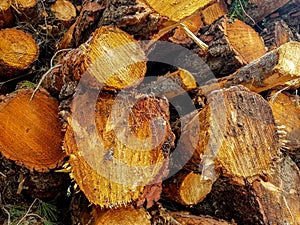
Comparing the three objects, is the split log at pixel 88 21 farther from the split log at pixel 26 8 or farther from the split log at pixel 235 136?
the split log at pixel 235 136

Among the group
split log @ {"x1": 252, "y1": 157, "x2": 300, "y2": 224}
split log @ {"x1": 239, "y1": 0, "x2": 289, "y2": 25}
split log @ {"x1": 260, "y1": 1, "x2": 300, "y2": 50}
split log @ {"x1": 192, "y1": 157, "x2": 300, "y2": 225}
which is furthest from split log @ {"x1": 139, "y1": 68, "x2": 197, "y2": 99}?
split log @ {"x1": 239, "y1": 0, "x2": 289, "y2": 25}

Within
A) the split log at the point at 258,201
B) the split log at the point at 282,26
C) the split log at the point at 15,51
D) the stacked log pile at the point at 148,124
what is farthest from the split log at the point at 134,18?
the split log at the point at 282,26

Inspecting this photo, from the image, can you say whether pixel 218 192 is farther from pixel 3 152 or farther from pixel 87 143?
pixel 3 152

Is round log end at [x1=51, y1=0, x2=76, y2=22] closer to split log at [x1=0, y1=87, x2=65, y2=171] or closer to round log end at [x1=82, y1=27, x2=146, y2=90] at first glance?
split log at [x1=0, y1=87, x2=65, y2=171]

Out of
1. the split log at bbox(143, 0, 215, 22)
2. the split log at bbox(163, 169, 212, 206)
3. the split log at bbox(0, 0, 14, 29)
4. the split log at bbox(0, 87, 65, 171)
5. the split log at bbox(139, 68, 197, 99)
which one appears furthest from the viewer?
the split log at bbox(0, 0, 14, 29)

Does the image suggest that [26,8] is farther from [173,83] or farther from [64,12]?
[173,83]

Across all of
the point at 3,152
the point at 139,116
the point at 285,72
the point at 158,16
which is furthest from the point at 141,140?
the point at 285,72
